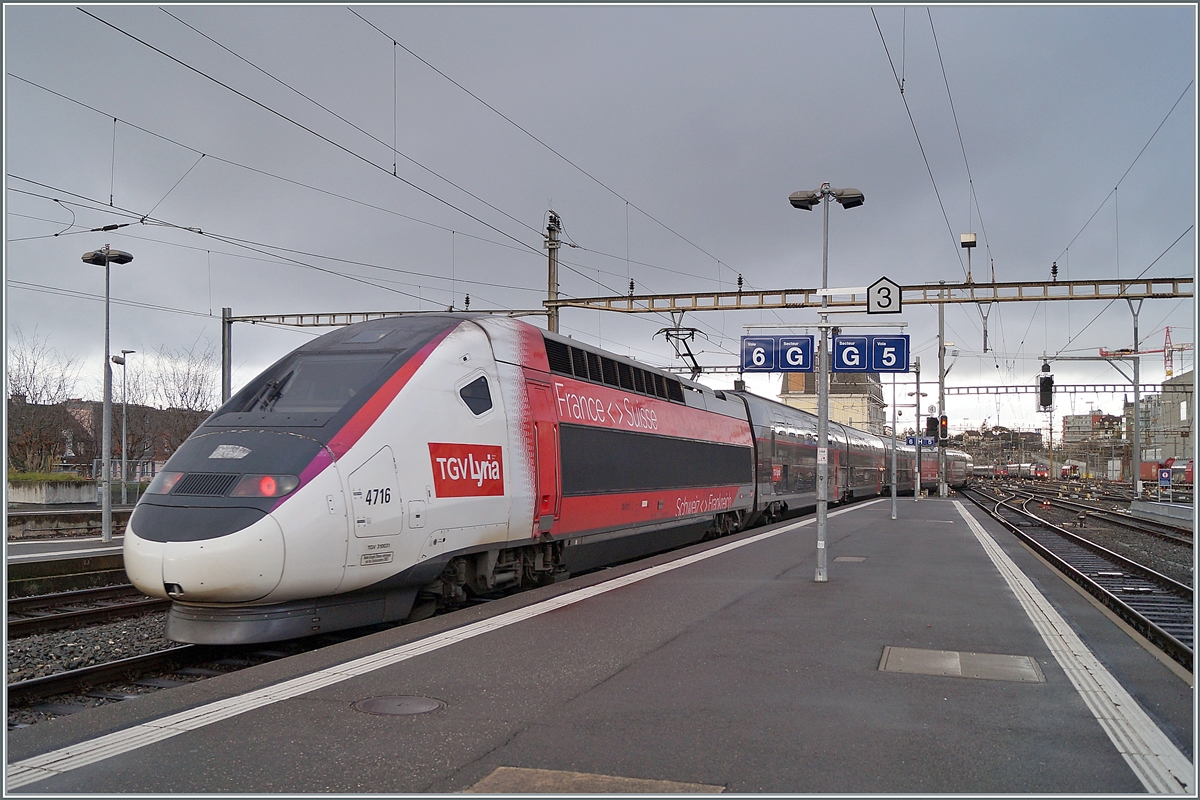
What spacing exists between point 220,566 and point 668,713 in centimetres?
408

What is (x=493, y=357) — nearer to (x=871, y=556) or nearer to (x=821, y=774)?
(x=821, y=774)

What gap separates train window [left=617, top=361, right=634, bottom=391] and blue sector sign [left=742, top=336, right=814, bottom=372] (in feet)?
46.1

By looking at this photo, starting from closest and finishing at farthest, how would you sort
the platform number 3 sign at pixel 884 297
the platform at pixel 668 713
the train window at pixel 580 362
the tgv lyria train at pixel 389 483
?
1. the platform at pixel 668 713
2. the tgv lyria train at pixel 389 483
3. the train window at pixel 580 362
4. the platform number 3 sign at pixel 884 297

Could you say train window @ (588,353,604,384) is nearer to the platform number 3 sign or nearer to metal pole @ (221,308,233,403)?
the platform number 3 sign

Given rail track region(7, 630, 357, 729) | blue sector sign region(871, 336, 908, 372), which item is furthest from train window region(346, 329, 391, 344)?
blue sector sign region(871, 336, 908, 372)

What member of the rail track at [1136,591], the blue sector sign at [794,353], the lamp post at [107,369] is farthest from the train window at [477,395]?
the blue sector sign at [794,353]

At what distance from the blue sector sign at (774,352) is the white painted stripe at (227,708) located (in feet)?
65.5

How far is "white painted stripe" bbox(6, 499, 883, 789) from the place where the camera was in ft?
16.7

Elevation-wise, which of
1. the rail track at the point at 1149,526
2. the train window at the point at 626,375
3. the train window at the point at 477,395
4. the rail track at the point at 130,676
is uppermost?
the train window at the point at 626,375

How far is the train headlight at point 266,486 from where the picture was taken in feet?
26.3

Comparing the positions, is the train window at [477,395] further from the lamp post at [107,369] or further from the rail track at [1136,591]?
the lamp post at [107,369]

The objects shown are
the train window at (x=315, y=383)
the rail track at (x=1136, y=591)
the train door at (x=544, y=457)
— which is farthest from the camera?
the train door at (x=544, y=457)

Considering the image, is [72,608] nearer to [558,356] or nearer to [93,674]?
[93,674]

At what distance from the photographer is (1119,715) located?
632cm
